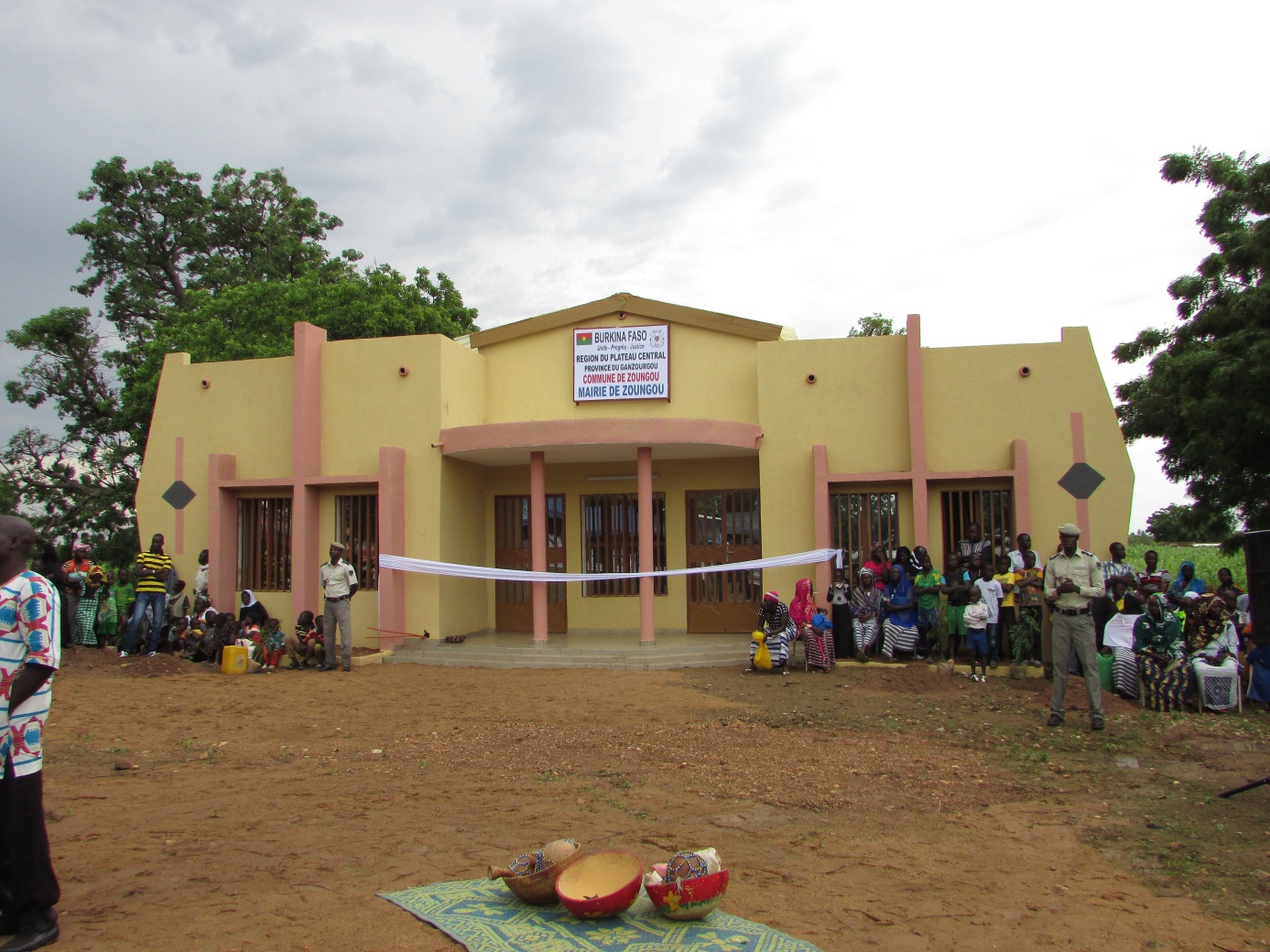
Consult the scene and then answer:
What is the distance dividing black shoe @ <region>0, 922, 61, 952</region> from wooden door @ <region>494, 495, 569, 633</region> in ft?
36.2

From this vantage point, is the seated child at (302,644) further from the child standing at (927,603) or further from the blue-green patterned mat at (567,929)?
the blue-green patterned mat at (567,929)

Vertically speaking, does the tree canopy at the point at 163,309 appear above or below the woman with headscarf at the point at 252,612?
above

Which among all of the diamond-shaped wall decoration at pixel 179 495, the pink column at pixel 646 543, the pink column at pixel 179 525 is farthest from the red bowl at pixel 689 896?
the diamond-shaped wall decoration at pixel 179 495

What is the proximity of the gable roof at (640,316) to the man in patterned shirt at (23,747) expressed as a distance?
1114cm

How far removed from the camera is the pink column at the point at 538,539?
1323 centimetres

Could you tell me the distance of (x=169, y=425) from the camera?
15.4 m

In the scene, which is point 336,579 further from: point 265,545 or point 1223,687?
point 1223,687

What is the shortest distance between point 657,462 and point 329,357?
Answer: 17.3 feet

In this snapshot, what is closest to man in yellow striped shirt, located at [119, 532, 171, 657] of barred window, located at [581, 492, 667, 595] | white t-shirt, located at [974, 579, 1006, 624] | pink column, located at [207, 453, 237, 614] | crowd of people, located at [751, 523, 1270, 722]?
pink column, located at [207, 453, 237, 614]

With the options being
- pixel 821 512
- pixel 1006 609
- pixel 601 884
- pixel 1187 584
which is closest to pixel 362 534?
pixel 821 512

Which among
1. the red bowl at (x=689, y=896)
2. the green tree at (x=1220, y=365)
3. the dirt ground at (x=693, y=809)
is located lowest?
the dirt ground at (x=693, y=809)

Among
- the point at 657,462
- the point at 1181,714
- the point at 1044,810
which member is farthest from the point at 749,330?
the point at 1044,810

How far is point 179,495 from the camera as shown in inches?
595

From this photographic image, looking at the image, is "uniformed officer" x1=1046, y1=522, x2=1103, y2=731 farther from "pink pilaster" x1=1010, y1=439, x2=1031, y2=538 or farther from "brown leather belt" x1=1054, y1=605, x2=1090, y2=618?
"pink pilaster" x1=1010, y1=439, x2=1031, y2=538
